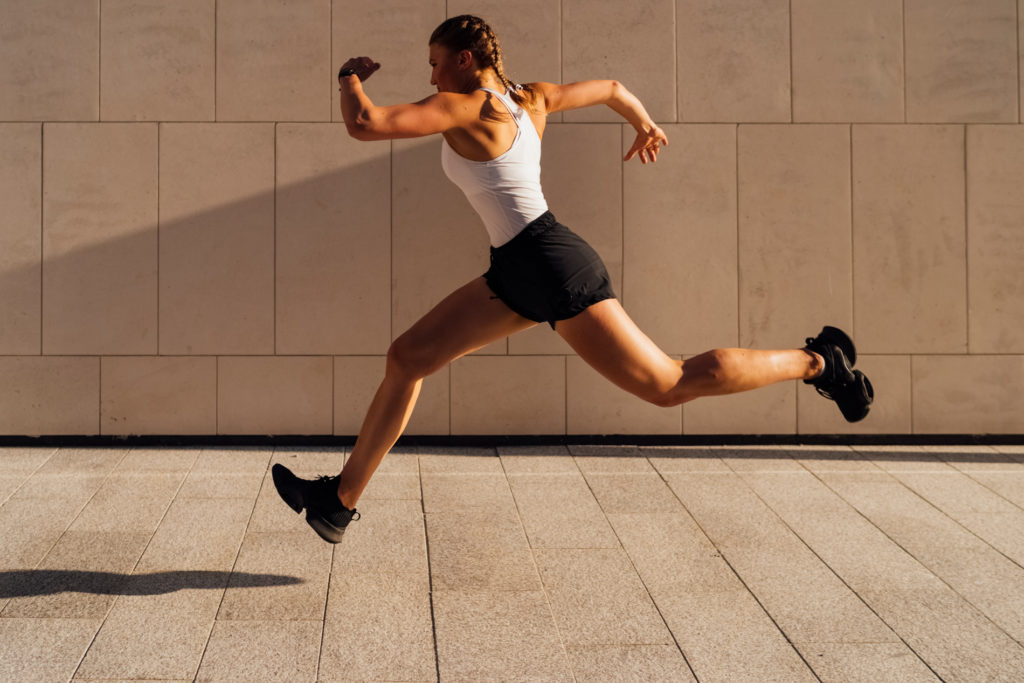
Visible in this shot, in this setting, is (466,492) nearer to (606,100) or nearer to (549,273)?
(549,273)

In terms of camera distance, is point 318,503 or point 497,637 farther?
point 318,503

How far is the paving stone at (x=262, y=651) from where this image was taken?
132 inches

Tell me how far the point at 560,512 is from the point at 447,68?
2.50m

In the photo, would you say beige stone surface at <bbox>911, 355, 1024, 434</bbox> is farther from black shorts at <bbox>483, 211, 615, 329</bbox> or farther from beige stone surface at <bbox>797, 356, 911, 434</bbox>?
black shorts at <bbox>483, 211, 615, 329</bbox>

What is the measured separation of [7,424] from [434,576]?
13.5 ft

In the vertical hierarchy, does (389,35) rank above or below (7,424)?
above

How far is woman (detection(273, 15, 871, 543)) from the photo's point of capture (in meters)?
3.91

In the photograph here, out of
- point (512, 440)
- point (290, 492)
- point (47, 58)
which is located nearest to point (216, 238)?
point (47, 58)

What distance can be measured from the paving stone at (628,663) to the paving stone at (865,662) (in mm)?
462

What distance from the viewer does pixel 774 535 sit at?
5023 millimetres

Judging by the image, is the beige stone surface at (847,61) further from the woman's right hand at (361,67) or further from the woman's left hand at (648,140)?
the woman's right hand at (361,67)

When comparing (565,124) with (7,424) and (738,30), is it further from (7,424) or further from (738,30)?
(7,424)

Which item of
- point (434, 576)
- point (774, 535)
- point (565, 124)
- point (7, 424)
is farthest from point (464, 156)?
point (7, 424)

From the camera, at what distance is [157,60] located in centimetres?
695
